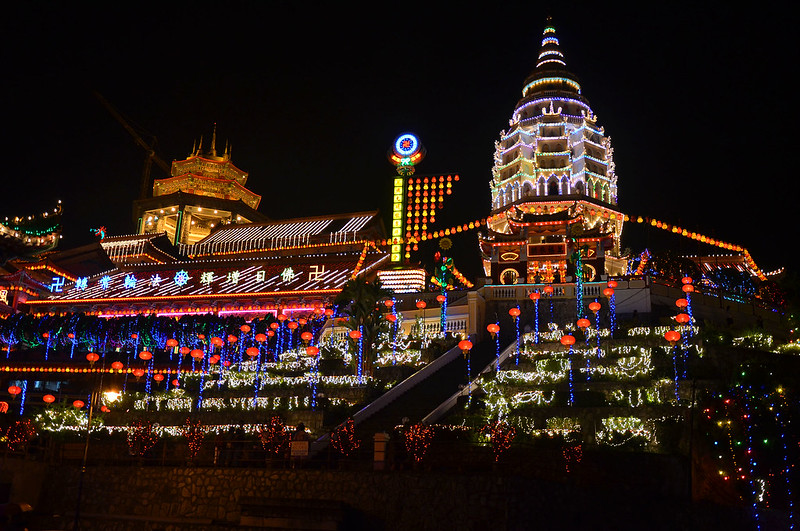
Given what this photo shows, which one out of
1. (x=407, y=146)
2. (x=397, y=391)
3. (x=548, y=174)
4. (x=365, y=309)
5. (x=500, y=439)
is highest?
(x=548, y=174)

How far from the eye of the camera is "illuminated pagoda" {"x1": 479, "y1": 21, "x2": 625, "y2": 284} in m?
51.6

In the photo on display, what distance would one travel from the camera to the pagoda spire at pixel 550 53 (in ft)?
222

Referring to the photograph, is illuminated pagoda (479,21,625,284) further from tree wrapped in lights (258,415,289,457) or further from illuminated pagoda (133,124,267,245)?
tree wrapped in lights (258,415,289,457)

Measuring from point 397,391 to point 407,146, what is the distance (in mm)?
25821

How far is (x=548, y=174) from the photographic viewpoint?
60.8m

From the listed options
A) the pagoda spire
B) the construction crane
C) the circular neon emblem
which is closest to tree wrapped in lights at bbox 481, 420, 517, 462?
the circular neon emblem

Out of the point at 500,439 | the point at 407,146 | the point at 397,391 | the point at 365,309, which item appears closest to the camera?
the point at 500,439

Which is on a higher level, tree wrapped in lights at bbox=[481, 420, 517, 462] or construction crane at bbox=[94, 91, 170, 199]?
construction crane at bbox=[94, 91, 170, 199]

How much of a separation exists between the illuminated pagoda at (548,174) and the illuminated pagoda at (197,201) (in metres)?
29.3

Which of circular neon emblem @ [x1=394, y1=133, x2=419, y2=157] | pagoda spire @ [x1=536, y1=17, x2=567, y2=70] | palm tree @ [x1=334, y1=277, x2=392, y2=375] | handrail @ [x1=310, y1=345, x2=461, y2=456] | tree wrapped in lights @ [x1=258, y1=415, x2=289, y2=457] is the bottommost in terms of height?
tree wrapped in lights @ [x1=258, y1=415, x2=289, y2=457]

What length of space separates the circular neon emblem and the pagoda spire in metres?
24.8

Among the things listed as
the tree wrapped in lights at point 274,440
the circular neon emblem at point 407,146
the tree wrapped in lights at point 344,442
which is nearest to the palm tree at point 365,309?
the tree wrapped in lights at point 274,440

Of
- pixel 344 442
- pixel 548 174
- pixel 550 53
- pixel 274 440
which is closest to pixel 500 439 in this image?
pixel 344 442

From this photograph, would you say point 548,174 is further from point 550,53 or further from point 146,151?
point 146,151
